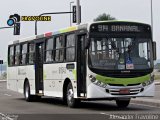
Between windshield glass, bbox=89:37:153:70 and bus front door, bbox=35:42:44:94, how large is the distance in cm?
583

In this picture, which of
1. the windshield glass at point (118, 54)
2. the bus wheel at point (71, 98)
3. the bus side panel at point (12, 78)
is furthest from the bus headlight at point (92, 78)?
the bus side panel at point (12, 78)

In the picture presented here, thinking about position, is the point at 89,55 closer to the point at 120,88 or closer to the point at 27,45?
the point at 120,88

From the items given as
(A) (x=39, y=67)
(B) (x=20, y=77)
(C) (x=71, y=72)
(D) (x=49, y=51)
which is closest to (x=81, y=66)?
(C) (x=71, y=72)

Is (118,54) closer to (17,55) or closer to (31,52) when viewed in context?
(31,52)

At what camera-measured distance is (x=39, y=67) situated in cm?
2555

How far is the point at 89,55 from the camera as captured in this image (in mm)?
19703

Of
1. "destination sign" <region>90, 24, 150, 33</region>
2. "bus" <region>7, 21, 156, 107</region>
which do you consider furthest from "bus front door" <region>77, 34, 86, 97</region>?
"destination sign" <region>90, 24, 150, 33</region>

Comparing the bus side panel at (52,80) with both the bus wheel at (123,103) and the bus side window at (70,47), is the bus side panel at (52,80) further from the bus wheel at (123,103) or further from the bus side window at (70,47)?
the bus wheel at (123,103)

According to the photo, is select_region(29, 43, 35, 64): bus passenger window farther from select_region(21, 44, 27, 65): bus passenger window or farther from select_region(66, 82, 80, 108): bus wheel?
select_region(66, 82, 80, 108): bus wheel

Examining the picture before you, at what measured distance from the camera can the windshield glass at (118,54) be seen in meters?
19.6

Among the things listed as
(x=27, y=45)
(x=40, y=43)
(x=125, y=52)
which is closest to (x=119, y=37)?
(x=125, y=52)

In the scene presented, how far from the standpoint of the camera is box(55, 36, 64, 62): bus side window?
22312mm

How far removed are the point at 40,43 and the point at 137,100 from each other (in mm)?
5275

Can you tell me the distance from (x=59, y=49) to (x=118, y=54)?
3.65 m
